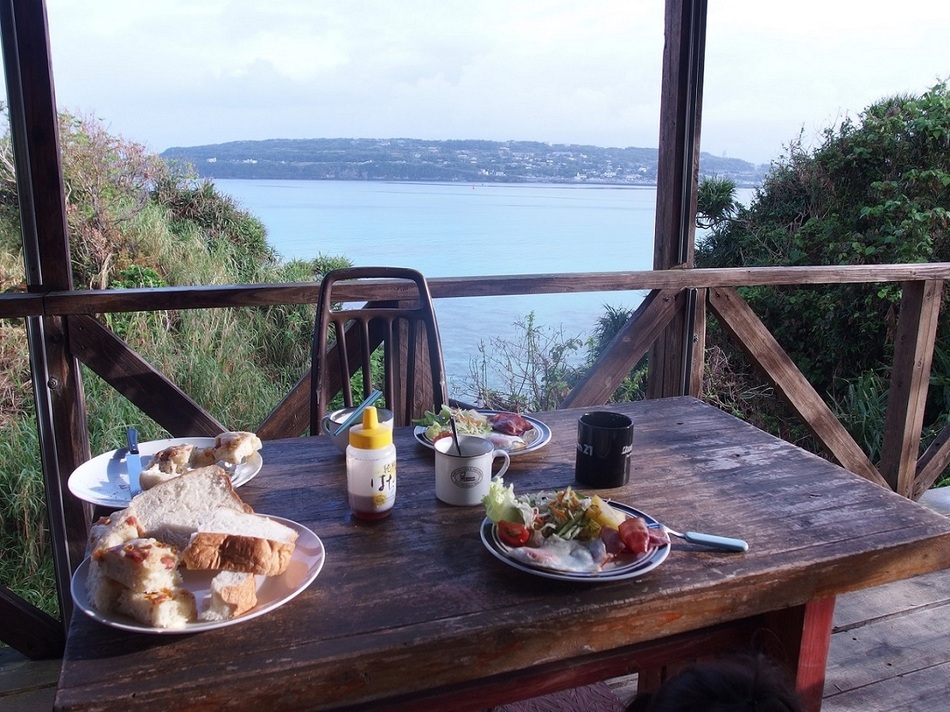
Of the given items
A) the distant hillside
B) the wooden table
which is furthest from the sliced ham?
the distant hillside

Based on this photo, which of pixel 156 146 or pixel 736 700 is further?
pixel 156 146

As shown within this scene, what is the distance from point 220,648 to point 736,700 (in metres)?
0.54

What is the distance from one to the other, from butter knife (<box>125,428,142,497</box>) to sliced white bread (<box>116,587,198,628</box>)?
38cm

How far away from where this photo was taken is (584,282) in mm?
2348

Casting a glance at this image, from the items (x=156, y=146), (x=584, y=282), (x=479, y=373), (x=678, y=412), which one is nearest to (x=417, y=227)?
(x=156, y=146)

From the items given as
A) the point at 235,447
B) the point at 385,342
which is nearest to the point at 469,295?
the point at 385,342

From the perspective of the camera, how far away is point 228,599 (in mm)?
805

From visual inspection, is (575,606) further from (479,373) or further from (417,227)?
(417,227)

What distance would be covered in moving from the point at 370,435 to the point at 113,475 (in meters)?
0.51

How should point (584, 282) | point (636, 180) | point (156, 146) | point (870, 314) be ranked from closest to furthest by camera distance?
point (584, 282)
point (636, 180)
point (870, 314)
point (156, 146)

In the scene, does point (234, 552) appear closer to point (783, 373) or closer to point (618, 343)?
point (618, 343)

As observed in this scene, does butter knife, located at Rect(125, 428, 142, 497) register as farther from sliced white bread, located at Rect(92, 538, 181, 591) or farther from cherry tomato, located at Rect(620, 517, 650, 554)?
cherry tomato, located at Rect(620, 517, 650, 554)

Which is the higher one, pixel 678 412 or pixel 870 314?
pixel 678 412

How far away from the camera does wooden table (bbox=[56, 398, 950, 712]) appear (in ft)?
2.45
